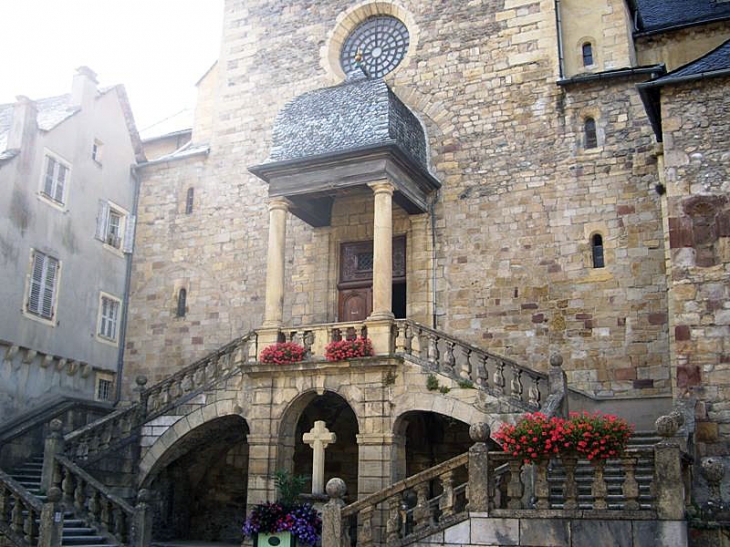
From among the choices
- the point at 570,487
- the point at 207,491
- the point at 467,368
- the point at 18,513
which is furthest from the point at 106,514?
the point at 570,487

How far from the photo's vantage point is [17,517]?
13.9 metres

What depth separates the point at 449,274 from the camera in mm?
17984

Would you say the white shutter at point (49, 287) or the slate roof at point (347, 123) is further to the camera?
the white shutter at point (49, 287)

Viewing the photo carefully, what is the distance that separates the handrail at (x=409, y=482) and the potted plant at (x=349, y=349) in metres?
3.61

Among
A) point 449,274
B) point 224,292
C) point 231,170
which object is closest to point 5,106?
point 231,170

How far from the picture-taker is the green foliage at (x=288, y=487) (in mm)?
14992

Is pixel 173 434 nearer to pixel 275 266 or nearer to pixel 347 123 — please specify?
pixel 275 266

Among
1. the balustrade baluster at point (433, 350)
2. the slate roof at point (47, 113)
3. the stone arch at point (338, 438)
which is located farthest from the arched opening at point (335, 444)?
the slate roof at point (47, 113)

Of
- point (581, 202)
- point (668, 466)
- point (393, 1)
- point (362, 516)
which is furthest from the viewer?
point (393, 1)

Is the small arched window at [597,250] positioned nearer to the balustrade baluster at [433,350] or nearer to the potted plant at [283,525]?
the balustrade baluster at [433,350]

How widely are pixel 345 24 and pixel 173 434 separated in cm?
1030

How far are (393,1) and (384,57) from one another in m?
1.27

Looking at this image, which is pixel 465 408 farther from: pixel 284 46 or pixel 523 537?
pixel 284 46

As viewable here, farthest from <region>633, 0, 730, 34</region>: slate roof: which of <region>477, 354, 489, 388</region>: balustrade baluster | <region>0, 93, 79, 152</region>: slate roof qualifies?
<region>0, 93, 79, 152</region>: slate roof
